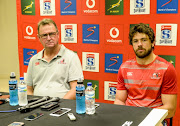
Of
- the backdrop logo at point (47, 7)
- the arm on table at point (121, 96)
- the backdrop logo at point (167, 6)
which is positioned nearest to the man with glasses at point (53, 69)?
the arm on table at point (121, 96)

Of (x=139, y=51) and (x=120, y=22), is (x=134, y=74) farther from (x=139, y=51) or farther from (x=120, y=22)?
(x=120, y=22)

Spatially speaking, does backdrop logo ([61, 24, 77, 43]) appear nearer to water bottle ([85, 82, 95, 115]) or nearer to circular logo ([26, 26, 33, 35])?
circular logo ([26, 26, 33, 35])

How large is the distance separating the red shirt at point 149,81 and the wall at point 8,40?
4341 millimetres

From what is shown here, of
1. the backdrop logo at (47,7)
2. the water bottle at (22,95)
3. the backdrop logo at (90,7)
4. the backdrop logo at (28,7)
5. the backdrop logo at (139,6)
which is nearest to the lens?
the water bottle at (22,95)

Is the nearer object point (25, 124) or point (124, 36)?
point (25, 124)

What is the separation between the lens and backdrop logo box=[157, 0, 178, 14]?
8.25ft

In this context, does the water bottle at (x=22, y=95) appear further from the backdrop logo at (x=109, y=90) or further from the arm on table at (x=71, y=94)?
the backdrop logo at (x=109, y=90)

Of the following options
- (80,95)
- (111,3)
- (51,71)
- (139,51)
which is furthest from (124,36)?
(80,95)

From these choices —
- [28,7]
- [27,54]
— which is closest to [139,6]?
[28,7]

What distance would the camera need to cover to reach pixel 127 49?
9.31 ft

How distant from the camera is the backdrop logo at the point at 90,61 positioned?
9.97 ft

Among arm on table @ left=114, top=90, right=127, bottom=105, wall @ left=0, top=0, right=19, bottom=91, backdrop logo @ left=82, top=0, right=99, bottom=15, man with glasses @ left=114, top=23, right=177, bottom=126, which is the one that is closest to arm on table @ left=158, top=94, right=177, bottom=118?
man with glasses @ left=114, top=23, right=177, bottom=126

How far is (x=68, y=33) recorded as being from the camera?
3.17 metres

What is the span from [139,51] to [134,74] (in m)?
0.21
